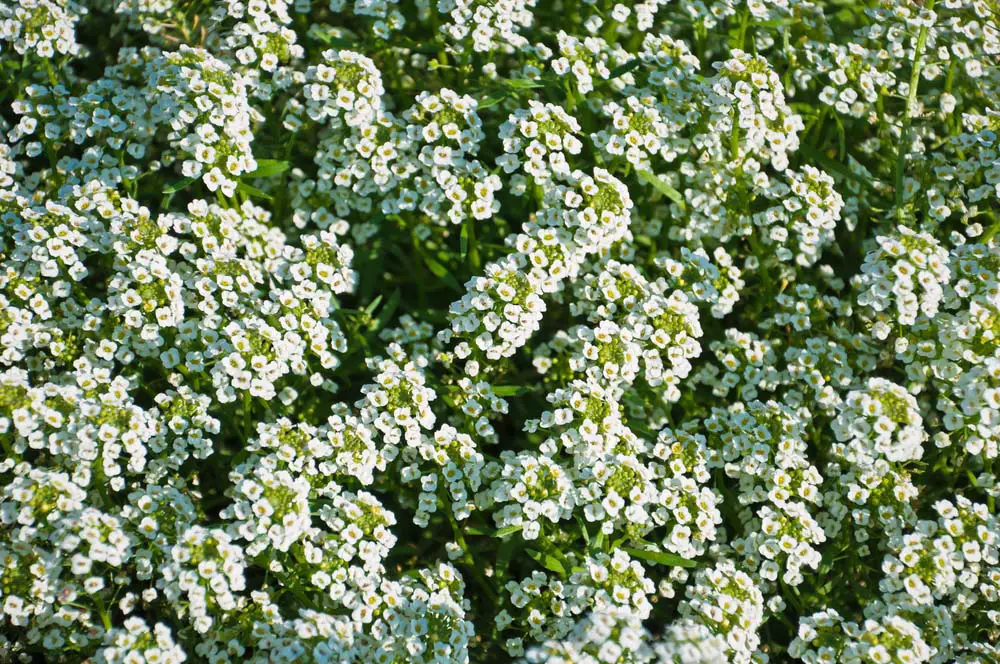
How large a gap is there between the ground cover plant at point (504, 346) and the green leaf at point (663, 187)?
2 cm

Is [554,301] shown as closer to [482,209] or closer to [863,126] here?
[482,209]

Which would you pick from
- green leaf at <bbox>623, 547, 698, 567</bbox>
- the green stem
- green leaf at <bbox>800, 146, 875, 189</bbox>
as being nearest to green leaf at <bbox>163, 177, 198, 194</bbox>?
green leaf at <bbox>623, 547, 698, 567</bbox>

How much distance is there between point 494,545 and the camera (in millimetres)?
5695

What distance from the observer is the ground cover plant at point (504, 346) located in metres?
4.90

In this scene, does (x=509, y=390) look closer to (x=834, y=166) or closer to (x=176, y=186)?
(x=176, y=186)

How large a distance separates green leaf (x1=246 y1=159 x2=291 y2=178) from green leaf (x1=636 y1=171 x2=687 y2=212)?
2.18m

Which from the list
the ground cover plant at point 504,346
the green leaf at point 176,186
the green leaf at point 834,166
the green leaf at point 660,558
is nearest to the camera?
the ground cover plant at point 504,346

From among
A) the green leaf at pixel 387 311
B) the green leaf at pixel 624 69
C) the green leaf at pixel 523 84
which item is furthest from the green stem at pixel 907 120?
the green leaf at pixel 387 311

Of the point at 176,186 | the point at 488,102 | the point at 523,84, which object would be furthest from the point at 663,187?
the point at 176,186

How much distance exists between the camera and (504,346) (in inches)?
212

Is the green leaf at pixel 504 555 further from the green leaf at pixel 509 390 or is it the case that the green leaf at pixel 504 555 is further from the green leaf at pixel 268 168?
the green leaf at pixel 268 168

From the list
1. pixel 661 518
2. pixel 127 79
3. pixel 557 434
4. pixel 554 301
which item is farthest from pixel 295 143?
pixel 661 518

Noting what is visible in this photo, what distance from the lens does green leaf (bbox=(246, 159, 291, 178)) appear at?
605 centimetres

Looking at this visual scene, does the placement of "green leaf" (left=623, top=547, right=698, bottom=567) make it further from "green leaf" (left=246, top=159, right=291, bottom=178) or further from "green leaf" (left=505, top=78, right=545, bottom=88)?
"green leaf" (left=246, top=159, right=291, bottom=178)
